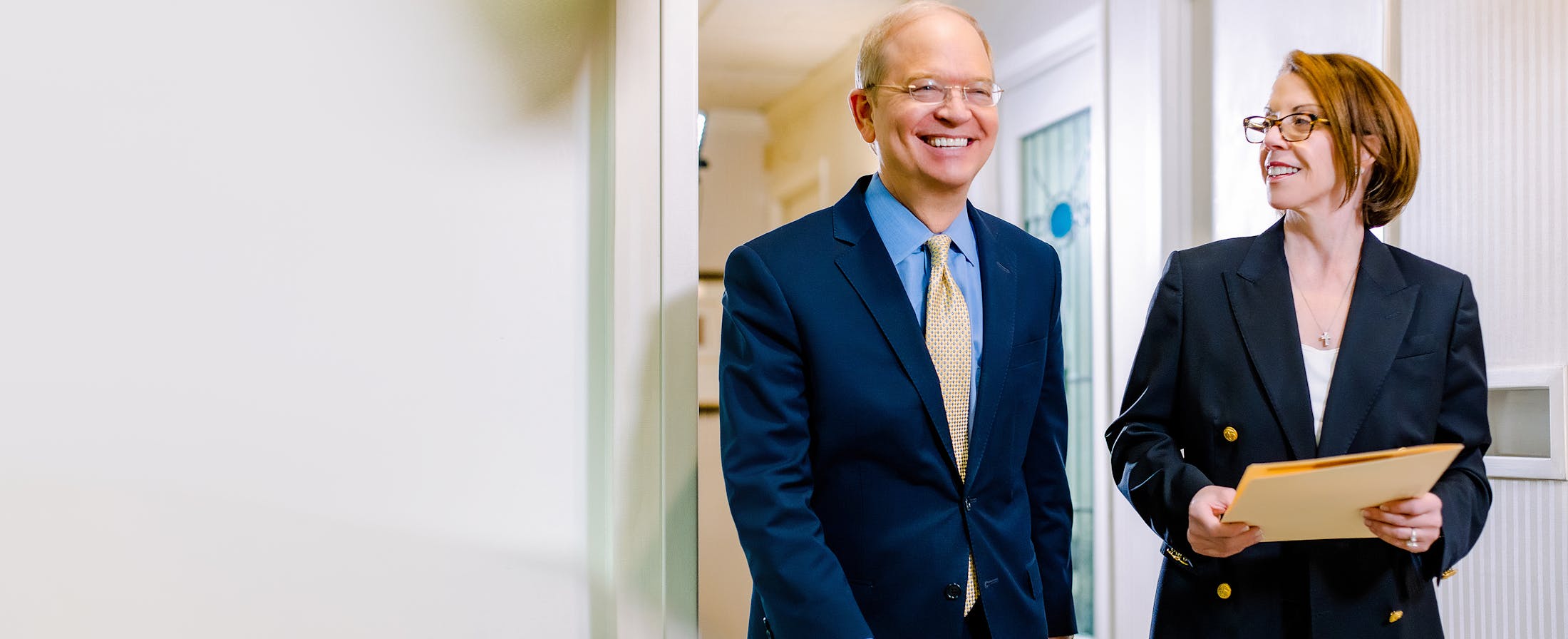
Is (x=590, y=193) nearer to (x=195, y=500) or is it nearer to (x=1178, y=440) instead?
(x=195, y=500)

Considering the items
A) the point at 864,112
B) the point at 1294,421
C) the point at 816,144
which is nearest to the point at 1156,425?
the point at 1294,421

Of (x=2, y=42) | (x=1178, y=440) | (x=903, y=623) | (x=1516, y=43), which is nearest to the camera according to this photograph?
(x=2, y=42)

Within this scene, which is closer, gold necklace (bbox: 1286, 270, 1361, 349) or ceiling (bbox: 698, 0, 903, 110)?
gold necklace (bbox: 1286, 270, 1361, 349)

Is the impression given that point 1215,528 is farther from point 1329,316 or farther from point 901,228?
point 901,228

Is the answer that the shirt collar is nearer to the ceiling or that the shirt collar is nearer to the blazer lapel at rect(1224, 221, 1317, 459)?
the blazer lapel at rect(1224, 221, 1317, 459)

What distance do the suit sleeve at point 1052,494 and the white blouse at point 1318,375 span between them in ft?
1.07

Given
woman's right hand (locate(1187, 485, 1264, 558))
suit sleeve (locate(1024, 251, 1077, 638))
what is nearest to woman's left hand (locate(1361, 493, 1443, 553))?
woman's right hand (locate(1187, 485, 1264, 558))

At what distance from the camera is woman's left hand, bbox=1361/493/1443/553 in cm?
136

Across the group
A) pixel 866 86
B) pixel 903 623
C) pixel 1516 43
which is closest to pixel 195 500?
pixel 903 623

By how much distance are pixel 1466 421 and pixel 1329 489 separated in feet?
1.38

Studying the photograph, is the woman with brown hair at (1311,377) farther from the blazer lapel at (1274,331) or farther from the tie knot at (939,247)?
the tie knot at (939,247)

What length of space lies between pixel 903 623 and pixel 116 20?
1108mm

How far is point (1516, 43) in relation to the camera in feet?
6.14

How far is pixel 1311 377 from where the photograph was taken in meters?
1.56
